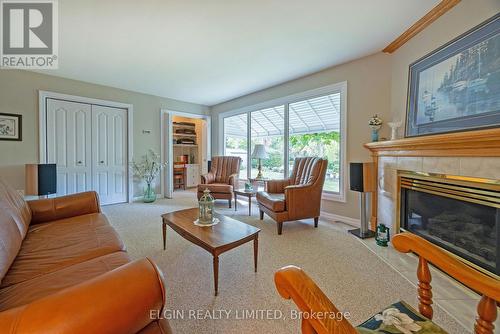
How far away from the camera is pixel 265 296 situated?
5.31 feet

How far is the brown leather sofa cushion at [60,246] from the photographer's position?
3.81ft

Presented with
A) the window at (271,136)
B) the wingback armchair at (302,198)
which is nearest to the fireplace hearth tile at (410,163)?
the wingback armchair at (302,198)

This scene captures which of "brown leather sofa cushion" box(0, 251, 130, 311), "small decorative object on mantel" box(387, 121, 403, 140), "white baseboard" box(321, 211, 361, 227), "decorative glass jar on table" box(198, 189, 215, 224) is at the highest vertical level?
"small decorative object on mantel" box(387, 121, 403, 140)

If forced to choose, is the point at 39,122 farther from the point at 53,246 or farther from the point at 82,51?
the point at 53,246

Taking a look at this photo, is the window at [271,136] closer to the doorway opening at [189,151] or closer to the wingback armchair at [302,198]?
the wingback armchair at [302,198]

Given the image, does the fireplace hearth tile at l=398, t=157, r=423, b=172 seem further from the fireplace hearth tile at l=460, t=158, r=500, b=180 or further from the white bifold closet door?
the white bifold closet door

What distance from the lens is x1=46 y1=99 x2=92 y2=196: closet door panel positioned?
12.7ft

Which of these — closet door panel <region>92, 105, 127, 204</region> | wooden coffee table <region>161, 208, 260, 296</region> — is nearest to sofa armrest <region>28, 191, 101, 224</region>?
wooden coffee table <region>161, 208, 260, 296</region>

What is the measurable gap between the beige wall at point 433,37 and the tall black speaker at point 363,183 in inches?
23.6

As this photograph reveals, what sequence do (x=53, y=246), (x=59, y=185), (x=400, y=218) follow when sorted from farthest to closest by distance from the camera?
1. (x=59, y=185)
2. (x=400, y=218)
3. (x=53, y=246)

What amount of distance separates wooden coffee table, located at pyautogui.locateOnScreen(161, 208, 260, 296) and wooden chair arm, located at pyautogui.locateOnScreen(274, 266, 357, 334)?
0.97 m

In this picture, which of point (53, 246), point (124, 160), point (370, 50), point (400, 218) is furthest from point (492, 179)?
point (124, 160)

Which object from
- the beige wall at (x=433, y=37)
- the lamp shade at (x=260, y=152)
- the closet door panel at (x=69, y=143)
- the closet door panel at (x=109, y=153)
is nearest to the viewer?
the beige wall at (x=433, y=37)

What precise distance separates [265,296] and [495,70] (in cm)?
234
